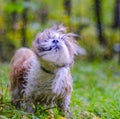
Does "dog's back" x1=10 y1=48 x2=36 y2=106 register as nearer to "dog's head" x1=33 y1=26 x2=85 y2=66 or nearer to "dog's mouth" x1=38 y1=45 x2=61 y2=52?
"dog's head" x1=33 y1=26 x2=85 y2=66

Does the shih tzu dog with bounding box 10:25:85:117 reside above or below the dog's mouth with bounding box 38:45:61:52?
below

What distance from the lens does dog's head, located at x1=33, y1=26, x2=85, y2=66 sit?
5328 mm

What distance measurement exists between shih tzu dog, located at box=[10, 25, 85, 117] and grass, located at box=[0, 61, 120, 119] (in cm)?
19

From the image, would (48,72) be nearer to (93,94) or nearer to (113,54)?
(93,94)

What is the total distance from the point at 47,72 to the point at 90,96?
3.35 metres

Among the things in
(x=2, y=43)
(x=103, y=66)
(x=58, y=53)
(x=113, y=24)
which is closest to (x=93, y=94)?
(x=58, y=53)

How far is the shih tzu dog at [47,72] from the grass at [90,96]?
0.62 feet

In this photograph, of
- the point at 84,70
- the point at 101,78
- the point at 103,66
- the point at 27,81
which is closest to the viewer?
the point at 27,81

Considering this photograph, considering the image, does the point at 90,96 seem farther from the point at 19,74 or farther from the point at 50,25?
the point at 50,25

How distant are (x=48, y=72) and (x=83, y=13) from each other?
19.0 m

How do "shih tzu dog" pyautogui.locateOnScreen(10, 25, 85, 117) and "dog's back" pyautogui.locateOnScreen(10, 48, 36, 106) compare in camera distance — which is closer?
"shih tzu dog" pyautogui.locateOnScreen(10, 25, 85, 117)

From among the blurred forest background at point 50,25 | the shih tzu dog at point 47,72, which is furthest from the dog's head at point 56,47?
the blurred forest background at point 50,25

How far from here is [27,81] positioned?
6359 mm

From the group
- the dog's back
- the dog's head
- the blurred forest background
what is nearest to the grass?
the dog's back
